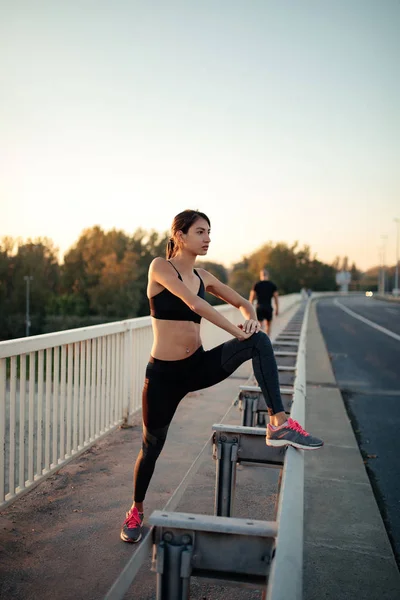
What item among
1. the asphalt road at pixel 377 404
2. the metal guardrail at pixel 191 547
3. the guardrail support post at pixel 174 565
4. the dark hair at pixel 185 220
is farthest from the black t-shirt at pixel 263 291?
the guardrail support post at pixel 174 565

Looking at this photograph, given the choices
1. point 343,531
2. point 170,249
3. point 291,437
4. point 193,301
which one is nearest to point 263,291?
point 343,531

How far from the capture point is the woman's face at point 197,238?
3.22m

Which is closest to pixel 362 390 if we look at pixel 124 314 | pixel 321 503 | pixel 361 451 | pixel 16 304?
pixel 361 451

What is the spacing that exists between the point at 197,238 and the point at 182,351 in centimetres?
68

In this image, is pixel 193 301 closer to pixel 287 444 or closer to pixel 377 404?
pixel 287 444

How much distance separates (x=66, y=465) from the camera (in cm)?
468

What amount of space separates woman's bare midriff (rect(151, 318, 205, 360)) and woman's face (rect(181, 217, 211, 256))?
0.45 m

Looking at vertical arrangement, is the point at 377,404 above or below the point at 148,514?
below

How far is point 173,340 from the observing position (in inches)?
123

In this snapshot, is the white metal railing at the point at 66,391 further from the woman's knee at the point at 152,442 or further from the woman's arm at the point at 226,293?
the woman's arm at the point at 226,293

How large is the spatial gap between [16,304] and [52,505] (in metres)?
99.4

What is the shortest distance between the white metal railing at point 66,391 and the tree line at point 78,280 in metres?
85.4

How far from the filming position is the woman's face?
3215 mm

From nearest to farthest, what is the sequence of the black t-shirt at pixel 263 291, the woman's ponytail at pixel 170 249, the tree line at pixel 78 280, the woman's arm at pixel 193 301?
the woman's arm at pixel 193 301 < the woman's ponytail at pixel 170 249 < the black t-shirt at pixel 263 291 < the tree line at pixel 78 280
